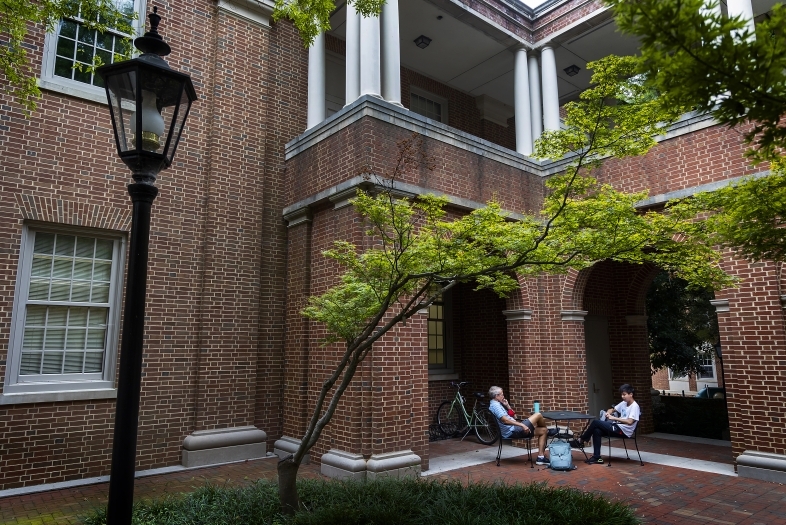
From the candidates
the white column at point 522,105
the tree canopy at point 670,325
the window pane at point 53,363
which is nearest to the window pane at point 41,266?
the window pane at point 53,363

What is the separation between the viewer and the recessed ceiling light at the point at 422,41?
39.9 ft

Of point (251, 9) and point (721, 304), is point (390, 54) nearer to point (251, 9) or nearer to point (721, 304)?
point (251, 9)

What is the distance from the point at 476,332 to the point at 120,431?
988cm

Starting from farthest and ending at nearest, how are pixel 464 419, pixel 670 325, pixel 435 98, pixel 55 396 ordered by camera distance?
pixel 670 325, pixel 435 98, pixel 464 419, pixel 55 396

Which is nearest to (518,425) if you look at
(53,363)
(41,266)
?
(53,363)

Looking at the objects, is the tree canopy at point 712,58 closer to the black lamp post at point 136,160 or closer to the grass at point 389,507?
the black lamp post at point 136,160

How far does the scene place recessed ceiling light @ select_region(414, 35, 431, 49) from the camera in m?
12.2

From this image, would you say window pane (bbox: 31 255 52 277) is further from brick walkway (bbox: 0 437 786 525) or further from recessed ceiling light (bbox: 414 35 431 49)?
recessed ceiling light (bbox: 414 35 431 49)

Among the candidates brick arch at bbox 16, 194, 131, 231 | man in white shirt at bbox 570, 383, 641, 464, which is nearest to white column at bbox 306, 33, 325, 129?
brick arch at bbox 16, 194, 131, 231

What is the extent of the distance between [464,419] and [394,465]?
4280 mm

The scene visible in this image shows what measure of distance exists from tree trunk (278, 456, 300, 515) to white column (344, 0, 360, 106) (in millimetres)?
5931

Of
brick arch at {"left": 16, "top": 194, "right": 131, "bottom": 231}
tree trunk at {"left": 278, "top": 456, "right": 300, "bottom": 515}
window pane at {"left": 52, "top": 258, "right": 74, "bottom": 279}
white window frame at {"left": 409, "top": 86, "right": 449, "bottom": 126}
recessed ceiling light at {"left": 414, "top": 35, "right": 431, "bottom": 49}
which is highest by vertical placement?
recessed ceiling light at {"left": 414, "top": 35, "right": 431, "bottom": 49}

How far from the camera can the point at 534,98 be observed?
1189 cm

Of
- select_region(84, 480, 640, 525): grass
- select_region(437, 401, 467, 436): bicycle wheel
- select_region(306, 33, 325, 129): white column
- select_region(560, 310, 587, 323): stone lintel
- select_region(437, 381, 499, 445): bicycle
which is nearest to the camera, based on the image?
select_region(84, 480, 640, 525): grass
